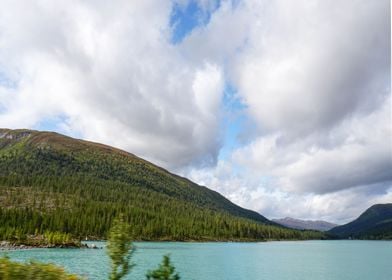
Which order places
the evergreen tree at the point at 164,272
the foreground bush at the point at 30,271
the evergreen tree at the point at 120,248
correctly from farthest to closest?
the evergreen tree at the point at 120,248 → the evergreen tree at the point at 164,272 → the foreground bush at the point at 30,271

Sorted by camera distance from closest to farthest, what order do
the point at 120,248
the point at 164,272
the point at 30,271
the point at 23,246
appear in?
1. the point at 30,271
2. the point at 164,272
3. the point at 120,248
4. the point at 23,246

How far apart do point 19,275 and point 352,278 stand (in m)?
94.4

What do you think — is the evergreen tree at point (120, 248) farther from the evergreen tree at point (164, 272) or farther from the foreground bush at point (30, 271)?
the foreground bush at point (30, 271)

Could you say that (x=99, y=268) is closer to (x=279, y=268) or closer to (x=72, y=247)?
(x=279, y=268)

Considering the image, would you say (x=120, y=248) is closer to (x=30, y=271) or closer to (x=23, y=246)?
(x=30, y=271)

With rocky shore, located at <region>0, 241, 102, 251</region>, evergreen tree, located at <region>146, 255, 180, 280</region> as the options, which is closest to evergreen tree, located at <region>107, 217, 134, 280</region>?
evergreen tree, located at <region>146, 255, 180, 280</region>

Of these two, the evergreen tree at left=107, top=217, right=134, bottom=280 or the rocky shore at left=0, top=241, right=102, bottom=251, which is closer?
the evergreen tree at left=107, top=217, right=134, bottom=280

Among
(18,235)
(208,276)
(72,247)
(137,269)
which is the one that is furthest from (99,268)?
(18,235)

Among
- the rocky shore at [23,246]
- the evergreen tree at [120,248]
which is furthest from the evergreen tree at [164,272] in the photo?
the rocky shore at [23,246]

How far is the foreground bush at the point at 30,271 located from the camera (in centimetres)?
1875

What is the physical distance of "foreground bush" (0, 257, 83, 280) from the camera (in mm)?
18750

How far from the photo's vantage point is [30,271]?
1927 cm

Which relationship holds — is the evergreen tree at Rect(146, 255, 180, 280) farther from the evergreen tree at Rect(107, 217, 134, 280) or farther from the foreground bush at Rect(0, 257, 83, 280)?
the foreground bush at Rect(0, 257, 83, 280)

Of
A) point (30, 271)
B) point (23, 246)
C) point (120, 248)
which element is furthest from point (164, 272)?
point (23, 246)
